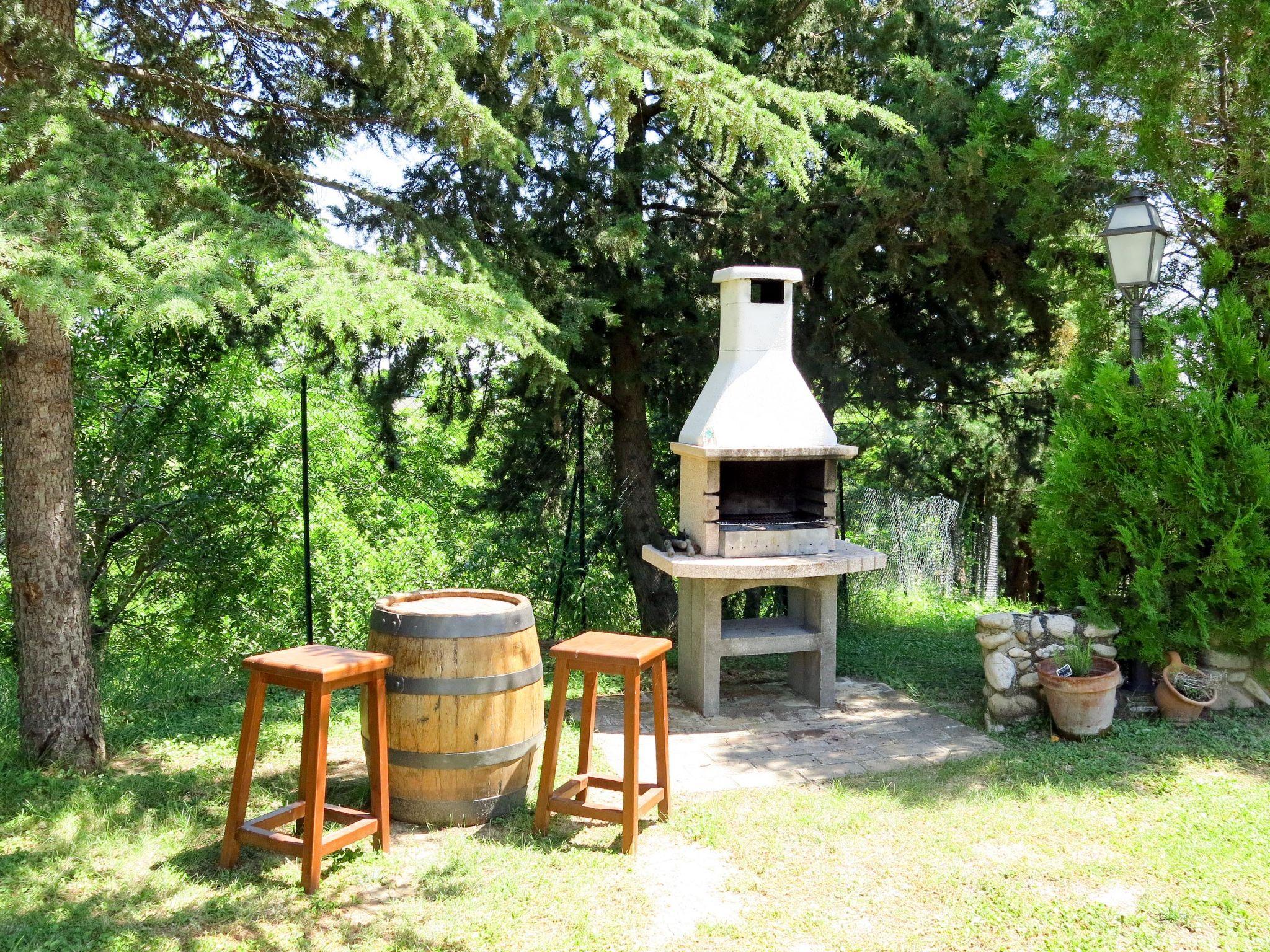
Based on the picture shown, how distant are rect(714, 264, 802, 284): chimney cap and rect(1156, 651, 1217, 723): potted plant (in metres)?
Result: 3.34

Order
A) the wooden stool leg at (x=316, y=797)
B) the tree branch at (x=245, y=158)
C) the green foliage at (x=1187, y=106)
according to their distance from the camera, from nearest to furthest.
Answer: the wooden stool leg at (x=316, y=797) < the tree branch at (x=245, y=158) < the green foliage at (x=1187, y=106)

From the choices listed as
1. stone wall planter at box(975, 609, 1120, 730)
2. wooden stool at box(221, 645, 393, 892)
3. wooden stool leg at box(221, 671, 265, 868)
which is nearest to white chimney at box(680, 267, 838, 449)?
stone wall planter at box(975, 609, 1120, 730)

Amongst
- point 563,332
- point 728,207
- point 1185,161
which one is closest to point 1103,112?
point 1185,161

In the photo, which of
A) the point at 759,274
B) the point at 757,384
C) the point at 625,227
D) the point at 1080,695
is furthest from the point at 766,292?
the point at 1080,695

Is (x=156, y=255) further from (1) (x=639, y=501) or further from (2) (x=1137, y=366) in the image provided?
(2) (x=1137, y=366)

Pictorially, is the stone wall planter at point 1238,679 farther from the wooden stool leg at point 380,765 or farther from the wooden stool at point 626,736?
the wooden stool leg at point 380,765

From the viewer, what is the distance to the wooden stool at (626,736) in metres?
3.90

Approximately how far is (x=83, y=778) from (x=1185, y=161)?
7349 millimetres

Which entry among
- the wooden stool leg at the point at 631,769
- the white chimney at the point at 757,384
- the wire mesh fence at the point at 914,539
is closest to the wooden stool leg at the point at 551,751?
the wooden stool leg at the point at 631,769

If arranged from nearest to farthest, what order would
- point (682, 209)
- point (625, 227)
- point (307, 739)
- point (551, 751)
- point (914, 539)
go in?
1. point (307, 739)
2. point (551, 751)
3. point (625, 227)
4. point (682, 209)
5. point (914, 539)

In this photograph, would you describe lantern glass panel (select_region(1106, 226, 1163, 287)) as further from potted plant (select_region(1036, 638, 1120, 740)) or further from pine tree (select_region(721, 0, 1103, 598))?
potted plant (select_region(1036, 638, 1120, 740))

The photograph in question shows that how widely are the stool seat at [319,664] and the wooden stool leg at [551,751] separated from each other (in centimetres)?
→ 71

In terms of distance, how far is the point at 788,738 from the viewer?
18.0 ft

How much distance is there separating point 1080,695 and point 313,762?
412cm
